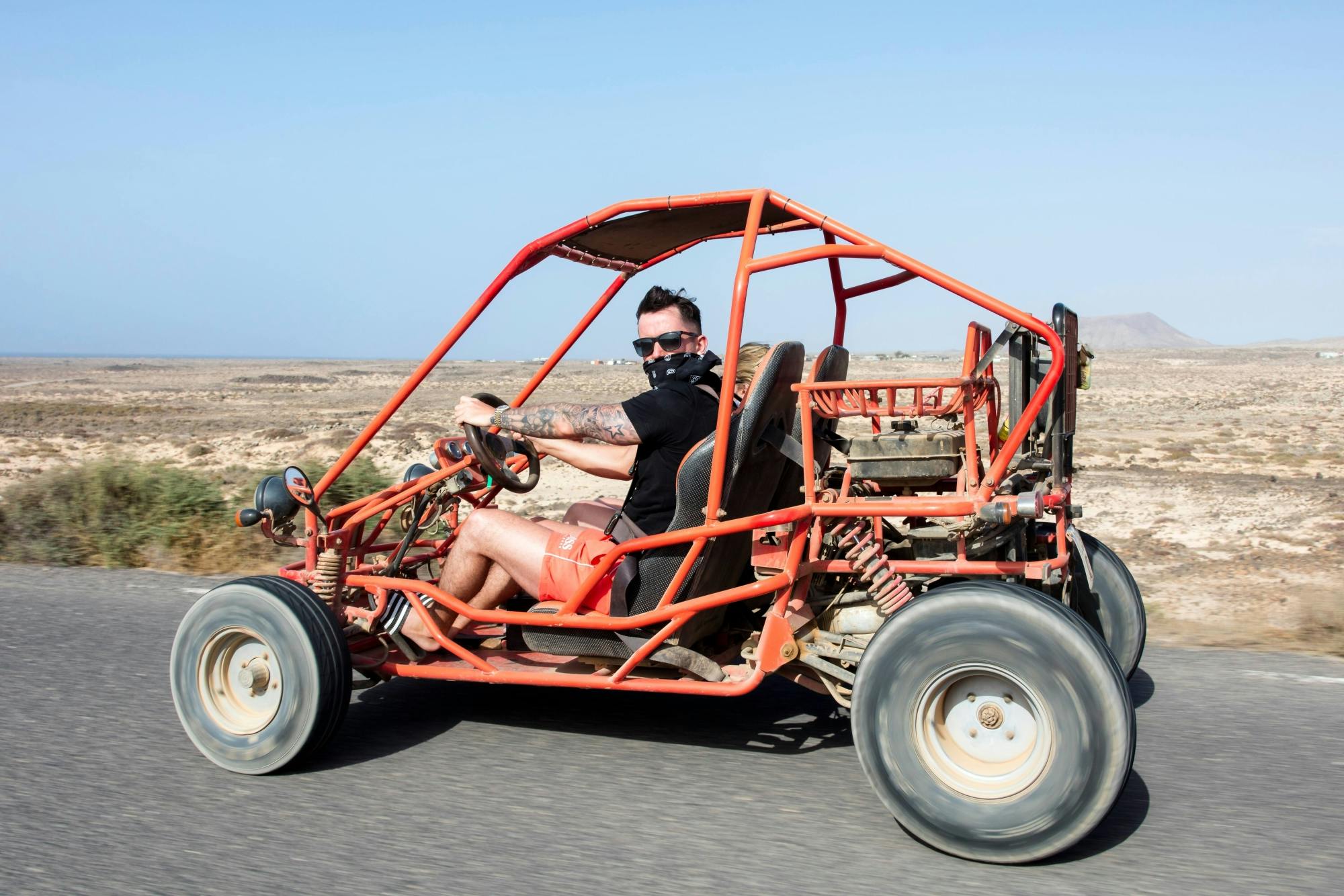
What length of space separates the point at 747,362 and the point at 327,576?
1786mm

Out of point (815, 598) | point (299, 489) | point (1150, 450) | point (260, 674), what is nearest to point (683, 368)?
point (815, 598)

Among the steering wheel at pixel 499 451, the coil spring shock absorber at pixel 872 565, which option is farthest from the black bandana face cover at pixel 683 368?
the coil spring shock absorber at pixel 872 565

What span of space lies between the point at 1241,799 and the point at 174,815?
11.3 ft

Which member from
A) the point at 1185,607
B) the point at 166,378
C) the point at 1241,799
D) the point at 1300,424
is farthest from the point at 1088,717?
the point at 166,378

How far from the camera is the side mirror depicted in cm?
438

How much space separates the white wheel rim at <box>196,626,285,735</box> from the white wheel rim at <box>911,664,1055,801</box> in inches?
88.7

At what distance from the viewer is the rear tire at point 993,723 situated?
3260 mm

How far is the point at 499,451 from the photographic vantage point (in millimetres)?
4605

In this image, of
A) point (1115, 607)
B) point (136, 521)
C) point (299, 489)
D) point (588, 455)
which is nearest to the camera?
point (299, 489)

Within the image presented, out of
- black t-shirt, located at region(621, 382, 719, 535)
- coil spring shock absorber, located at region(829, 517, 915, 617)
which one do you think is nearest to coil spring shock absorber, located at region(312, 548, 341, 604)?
black t-shirt, located at region(621, 382, 719, 535)

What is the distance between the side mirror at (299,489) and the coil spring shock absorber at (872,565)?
195cm

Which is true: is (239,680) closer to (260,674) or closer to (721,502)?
(260,674)

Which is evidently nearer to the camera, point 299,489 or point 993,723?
point 993,723

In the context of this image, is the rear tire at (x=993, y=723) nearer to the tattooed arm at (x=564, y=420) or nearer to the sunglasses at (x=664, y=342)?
the tattooed arm at (x=564, y=420)
